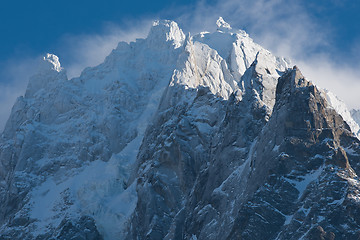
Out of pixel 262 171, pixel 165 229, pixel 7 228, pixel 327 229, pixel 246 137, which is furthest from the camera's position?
pixel 7 228

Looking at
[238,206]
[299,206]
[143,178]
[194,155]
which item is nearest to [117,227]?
[143,178]

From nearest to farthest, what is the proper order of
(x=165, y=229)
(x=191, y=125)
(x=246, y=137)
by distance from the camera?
(x=246, y=137) → (x=165, y=229) → (x=191, y=125)

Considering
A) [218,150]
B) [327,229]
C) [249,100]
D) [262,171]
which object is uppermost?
[249,100]

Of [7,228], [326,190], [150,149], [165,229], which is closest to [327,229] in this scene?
[326,190]

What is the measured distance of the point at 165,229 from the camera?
155875 millimetres

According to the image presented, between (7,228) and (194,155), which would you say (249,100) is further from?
(7,228)

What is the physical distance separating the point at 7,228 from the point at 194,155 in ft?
158

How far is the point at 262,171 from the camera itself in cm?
12312

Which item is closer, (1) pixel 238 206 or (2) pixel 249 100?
(1) pixel 238 206

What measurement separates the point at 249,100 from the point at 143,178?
1298 inches

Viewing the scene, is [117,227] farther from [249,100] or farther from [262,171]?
[262,171]

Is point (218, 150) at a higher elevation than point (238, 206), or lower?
higher

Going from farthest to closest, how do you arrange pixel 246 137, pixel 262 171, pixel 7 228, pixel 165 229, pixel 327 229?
1. pixel 7 228
2. pixel 165 229
3. pixel 246 137
4. pixel 262 171
5. pixel 327 229

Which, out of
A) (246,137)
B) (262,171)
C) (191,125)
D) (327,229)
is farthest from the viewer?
(191,125)
